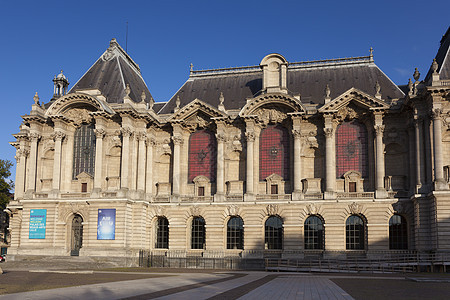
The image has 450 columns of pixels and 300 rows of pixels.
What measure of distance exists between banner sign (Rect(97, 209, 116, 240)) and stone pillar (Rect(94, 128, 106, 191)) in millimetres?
3009

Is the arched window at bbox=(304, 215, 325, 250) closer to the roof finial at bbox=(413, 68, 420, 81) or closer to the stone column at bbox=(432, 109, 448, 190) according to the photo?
the stone column at bbox=(432, 109, 448, 190)

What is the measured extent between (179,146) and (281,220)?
13846mm

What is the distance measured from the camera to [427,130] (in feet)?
149

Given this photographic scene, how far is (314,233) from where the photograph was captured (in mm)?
48719

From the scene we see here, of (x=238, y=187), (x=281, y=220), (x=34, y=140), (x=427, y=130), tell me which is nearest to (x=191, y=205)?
(x=238, y=187)

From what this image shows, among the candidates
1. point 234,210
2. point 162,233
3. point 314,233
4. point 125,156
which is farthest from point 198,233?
point 314,233

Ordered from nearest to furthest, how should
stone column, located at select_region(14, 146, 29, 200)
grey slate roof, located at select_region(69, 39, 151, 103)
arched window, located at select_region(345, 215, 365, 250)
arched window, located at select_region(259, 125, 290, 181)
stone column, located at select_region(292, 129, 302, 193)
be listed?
arched window, located at select_region(345, 215, 365, 250) → stone column, located at select_region(292, 129, 302, 193) → arched window, located at select_region(259, 125, 290, 181) → grey slate roof, located at select_region(69, 39, 151, 103) → stone column, located at select_region(14, 146, 29, 200)

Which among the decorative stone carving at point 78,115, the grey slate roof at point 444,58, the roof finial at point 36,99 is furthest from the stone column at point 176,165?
the grey slate roof at point 444,58

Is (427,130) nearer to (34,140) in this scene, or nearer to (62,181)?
(62,181)

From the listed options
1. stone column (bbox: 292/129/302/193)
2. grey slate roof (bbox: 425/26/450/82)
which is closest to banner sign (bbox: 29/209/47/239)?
stone column (bbox: 292/129/302/193)

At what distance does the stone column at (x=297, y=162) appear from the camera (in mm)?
49438

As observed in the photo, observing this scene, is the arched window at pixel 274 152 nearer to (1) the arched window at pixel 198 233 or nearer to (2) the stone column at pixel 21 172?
(1) the arched window at pixel 198 233

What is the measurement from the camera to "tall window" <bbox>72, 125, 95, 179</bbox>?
53250 millimetres

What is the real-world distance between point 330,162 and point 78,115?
27.8 metres
